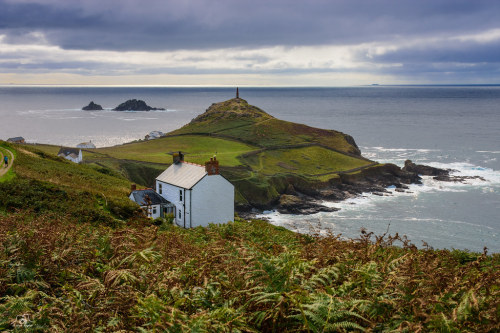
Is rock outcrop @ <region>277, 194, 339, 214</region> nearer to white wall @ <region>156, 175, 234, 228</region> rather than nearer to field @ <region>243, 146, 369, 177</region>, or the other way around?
field @ <region>243, 146, 369, 177</region>

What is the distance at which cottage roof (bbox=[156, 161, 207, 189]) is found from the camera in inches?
1638

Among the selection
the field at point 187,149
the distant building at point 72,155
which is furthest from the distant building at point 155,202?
the field at point 187,149

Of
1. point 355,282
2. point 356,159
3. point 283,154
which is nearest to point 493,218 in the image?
point 356,159

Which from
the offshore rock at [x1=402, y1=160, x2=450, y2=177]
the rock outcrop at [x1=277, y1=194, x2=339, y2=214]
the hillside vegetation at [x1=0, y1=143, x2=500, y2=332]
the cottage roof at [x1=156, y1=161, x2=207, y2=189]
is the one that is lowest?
the rock outcrop at [x1=277, y1=194, x2=339, y2=214]

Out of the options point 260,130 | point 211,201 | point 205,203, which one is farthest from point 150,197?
point 260,130

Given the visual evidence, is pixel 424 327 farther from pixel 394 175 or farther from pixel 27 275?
pixel 394 175

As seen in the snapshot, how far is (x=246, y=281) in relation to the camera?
581cm

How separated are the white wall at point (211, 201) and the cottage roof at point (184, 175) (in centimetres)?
96

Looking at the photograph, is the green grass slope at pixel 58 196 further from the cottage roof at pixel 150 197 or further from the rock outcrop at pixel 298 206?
the rock outcrop at pixel 298 206

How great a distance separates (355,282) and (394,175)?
107 metres

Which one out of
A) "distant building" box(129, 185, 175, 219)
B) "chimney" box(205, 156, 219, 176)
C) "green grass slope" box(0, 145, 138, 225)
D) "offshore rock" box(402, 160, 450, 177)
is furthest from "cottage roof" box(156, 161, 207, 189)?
"offshore rock" box(402, 160, 450, 177)

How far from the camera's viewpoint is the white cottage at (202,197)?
40.8 m

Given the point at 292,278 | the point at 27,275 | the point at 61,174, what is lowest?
the point at 61,174

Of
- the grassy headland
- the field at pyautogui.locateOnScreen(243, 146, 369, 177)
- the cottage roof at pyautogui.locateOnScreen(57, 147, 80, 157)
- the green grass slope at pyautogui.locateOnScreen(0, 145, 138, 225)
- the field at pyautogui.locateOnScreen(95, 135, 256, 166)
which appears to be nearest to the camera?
the green grass slope at pyautogui.locateOnScreen(0, 145, 138, 225)
